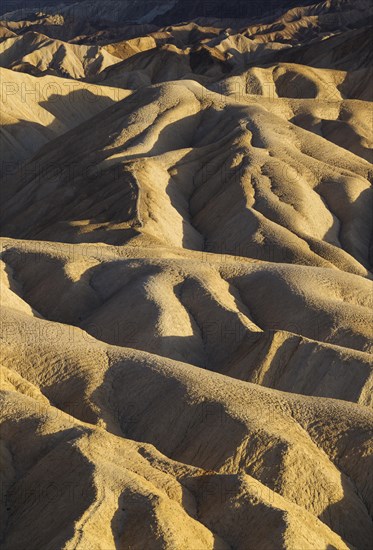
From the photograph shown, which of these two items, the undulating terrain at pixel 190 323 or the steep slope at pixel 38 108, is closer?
the undulating terrain at pixel 190 323

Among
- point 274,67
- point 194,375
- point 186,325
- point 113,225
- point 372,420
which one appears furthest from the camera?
point 274,67

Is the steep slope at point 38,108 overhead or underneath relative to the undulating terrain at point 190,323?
underneath

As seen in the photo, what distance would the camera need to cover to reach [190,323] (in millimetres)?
31562

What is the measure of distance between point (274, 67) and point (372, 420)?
59706 mm

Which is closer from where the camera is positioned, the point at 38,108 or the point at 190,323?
the point at 190,323

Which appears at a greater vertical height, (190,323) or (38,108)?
(190,323)

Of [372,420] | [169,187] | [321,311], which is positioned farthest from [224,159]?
[372,420]

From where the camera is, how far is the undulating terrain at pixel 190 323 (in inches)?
733

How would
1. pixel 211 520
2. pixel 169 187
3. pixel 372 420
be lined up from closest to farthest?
pixel 211 520 → pixel 372 420 → pixel 169 187

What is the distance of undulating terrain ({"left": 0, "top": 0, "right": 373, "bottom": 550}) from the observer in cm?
1862

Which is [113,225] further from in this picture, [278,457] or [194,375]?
[278,457]

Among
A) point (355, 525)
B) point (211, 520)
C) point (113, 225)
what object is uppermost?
point (211, 520)

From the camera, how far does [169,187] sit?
169ft

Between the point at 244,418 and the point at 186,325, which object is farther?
the point at 186,325
